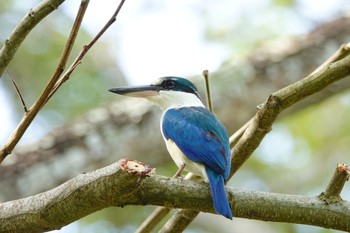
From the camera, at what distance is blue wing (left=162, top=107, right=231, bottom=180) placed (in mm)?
2875

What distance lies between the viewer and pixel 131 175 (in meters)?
2.09

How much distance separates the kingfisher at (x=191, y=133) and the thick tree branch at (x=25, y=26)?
815 mm

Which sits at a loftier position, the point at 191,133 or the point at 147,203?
the point at 191,133

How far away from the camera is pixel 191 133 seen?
10.6 ft

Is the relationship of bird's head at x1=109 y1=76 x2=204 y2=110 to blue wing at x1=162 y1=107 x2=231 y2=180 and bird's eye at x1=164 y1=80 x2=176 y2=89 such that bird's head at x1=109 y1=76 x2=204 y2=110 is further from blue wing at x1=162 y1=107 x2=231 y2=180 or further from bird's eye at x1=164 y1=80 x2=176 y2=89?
blue wing at x1=162 y1=107 x2=231 y2=180

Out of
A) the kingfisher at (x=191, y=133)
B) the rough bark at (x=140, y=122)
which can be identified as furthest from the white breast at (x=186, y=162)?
the rough bark at (x=140, y=122)

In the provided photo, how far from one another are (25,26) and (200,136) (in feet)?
3.76

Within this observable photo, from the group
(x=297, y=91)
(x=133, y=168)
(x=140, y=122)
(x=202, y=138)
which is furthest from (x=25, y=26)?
(x=140, y=122)

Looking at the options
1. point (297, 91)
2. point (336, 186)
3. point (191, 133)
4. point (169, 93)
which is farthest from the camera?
point (169, 93)

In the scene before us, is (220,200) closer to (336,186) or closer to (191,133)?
(336,186)

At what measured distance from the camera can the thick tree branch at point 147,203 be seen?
86.3 inches

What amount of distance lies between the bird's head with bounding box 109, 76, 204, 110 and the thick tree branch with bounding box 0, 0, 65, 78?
1.32 metres

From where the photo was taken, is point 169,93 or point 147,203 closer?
point 147,203

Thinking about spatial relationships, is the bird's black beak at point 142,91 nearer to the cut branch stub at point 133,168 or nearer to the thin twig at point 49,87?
the thin twig at point 49,87
